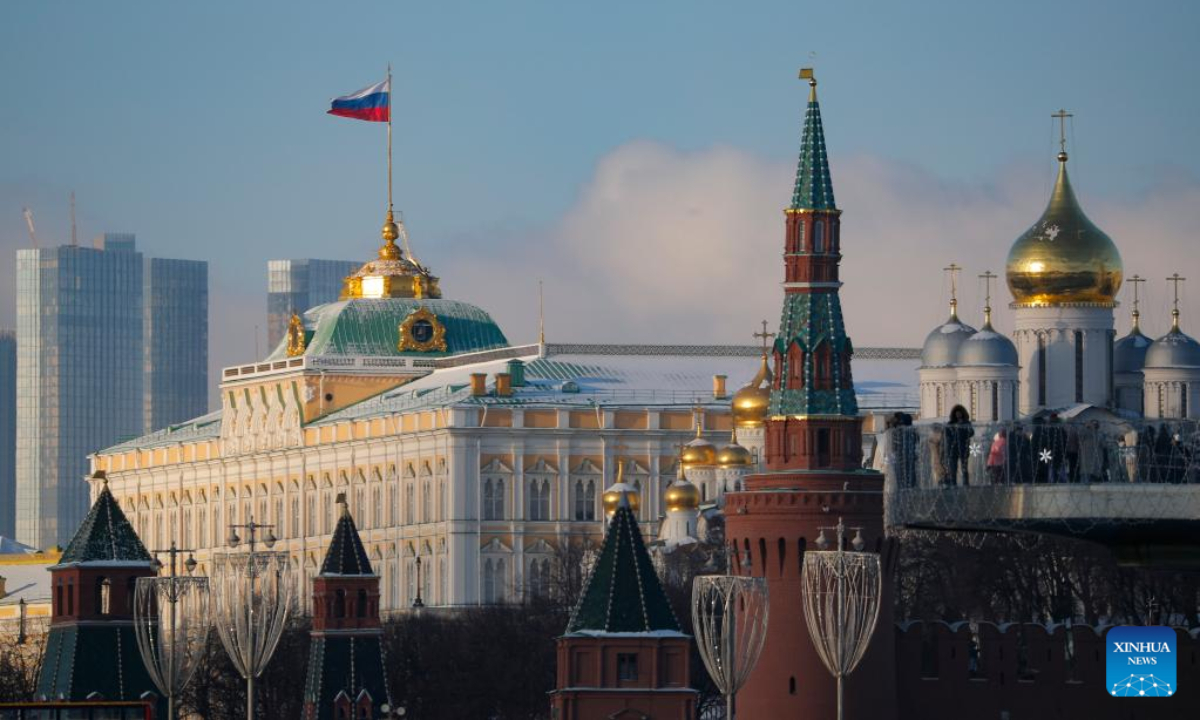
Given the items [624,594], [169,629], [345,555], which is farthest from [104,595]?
[624,594]

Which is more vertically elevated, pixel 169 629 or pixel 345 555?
pixel 345 555

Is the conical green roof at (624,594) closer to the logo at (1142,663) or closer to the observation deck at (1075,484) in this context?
the logo at (1142,663)

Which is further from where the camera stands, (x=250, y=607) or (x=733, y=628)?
(x=250, y=607)

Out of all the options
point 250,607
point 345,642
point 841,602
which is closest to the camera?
point 841,602

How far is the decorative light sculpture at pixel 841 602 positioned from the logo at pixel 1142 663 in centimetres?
669

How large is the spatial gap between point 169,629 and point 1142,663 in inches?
1283

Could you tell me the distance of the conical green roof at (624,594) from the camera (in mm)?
150000

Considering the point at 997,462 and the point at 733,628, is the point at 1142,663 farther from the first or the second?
the point at 997,462

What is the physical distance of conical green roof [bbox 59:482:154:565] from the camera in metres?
164

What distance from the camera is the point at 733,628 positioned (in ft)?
468

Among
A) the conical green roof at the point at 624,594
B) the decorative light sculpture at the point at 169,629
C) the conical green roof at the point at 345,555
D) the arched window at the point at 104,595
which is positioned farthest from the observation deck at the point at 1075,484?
the conical green roof at the point at 345,555

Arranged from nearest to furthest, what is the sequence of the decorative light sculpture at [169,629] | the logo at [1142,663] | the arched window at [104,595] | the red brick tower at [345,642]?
the logo at [1142,663], the decorative light sculpture at [169,629], the arched window at [104,595], the red brick tower at [345,642]

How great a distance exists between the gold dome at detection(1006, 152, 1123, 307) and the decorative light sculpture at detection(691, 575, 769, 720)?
34.5 meters

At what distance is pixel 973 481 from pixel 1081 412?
41.9m
